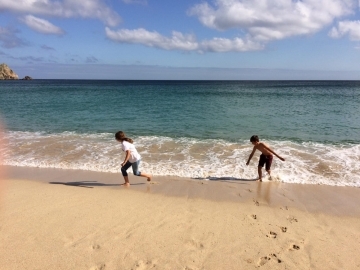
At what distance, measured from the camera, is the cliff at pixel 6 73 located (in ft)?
482

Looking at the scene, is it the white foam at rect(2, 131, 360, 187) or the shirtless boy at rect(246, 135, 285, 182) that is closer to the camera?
the shirtless boy at rect(246, 135, 285, 182)

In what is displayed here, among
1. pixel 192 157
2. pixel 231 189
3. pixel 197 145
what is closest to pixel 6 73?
pixel 197 145

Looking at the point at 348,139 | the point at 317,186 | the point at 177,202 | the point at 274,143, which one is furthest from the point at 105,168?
the point at 348,139

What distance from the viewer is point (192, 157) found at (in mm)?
10094

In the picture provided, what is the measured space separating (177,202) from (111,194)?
1.84m

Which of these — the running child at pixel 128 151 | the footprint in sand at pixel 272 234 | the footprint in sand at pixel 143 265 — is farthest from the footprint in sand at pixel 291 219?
the running child at pixel 128 151

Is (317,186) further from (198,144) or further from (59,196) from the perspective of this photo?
(59,196)

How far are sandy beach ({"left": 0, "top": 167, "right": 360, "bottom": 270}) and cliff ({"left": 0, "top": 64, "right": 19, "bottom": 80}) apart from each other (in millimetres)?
175009

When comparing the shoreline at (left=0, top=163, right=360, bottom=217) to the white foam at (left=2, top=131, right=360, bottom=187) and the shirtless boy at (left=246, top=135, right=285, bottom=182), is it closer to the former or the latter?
the white foam at (left=2, top=131, right=360, bottom=187)

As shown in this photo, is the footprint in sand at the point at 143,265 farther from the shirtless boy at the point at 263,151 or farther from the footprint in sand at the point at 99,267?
the shirtless boy at the point at 263,151

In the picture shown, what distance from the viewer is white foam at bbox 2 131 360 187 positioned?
8.34 metres

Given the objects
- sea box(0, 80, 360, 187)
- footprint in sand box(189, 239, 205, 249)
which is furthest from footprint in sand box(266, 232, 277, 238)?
sea box(0, 80, 360, 187)

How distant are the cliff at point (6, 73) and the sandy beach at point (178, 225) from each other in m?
175

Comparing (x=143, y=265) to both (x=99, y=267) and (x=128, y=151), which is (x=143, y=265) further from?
(x=128, y=151)
